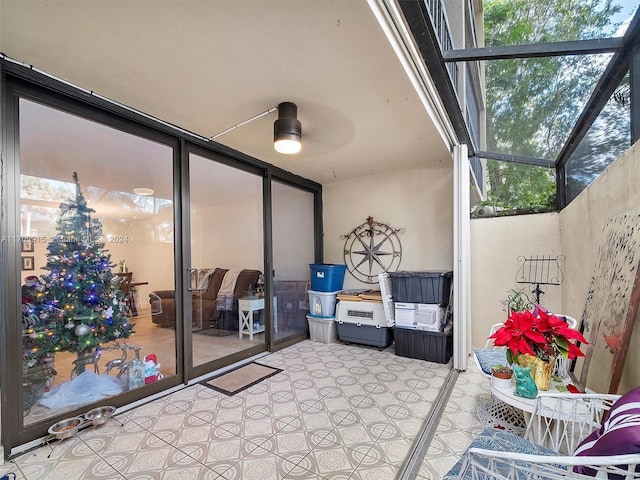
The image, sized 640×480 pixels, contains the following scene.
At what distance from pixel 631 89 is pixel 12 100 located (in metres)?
4.14

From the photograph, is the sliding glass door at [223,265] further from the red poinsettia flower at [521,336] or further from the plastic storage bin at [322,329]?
the red poinsettia flower at [521,336]

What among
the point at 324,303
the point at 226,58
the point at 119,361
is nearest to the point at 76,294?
the point at 119,361

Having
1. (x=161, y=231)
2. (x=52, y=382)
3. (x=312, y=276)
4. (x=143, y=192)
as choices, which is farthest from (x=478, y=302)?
(x=52, y=382)

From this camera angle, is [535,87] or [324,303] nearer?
[535,87]

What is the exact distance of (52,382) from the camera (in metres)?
2.30

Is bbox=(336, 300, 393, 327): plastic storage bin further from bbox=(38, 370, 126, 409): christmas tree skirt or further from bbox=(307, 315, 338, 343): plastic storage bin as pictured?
bbox=(38, 370, 126, 409): christmas tree skirt

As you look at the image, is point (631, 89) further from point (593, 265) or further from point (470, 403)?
point (470, 403)

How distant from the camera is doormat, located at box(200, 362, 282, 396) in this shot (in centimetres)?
→ 295

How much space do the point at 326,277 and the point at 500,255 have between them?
2411mm

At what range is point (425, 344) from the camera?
12.2ft

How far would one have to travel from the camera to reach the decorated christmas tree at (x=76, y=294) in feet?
7.38

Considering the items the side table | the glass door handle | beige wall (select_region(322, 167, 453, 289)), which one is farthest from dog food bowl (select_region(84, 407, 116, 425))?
beige wall (select_region(322, 167, 453, 289))

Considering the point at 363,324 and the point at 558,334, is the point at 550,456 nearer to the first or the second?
the point at 558,334

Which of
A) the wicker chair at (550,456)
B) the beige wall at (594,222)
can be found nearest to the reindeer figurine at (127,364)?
the wicker chair at (550,456)
